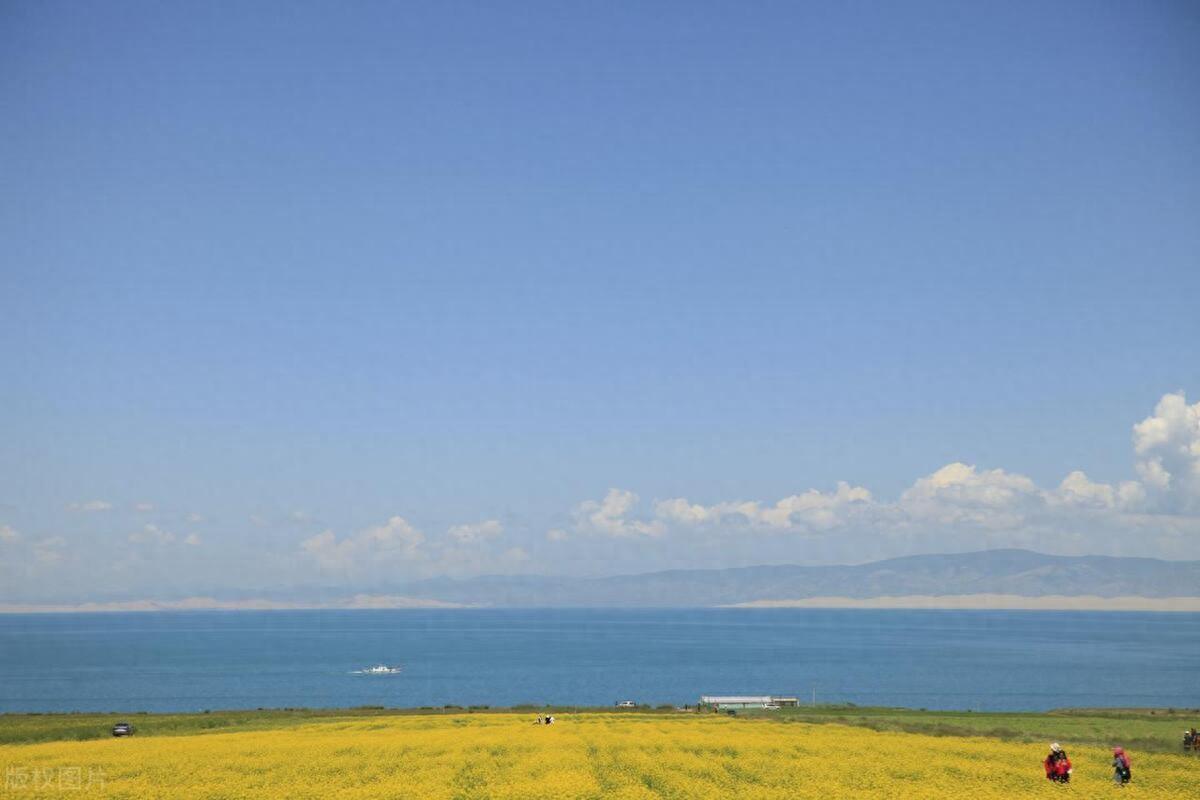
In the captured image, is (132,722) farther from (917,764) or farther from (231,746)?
(917,764)

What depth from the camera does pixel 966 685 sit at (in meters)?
160

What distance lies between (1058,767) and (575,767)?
62.1ft

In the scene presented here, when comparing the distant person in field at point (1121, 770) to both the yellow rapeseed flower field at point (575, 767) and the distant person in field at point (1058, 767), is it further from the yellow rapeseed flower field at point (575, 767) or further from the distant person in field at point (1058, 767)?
the distant person in field at point (1058, 767)

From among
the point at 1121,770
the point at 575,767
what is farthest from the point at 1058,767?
the point at 575,767

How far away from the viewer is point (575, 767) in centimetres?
4044

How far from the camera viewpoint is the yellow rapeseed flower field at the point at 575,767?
34906 mm

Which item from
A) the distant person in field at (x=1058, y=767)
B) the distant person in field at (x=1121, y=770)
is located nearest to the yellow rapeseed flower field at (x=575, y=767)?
the distant person in field at (x=1058, y=767)

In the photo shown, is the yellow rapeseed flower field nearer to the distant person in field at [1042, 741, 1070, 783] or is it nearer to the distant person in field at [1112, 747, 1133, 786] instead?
the distant person in field at [1042, 741, 1070, 783]

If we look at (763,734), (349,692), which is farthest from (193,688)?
(763,734)

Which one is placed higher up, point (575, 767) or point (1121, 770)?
point (1121, 770)

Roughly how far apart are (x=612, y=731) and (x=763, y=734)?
342 inches

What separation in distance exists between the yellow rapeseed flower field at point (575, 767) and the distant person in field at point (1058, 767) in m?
0.40

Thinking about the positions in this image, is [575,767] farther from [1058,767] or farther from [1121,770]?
[1121,770]

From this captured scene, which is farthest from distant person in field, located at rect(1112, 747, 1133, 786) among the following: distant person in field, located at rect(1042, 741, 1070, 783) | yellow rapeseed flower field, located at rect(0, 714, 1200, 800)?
distant person in field, located at rect(1042, 741, 1070, 783)
